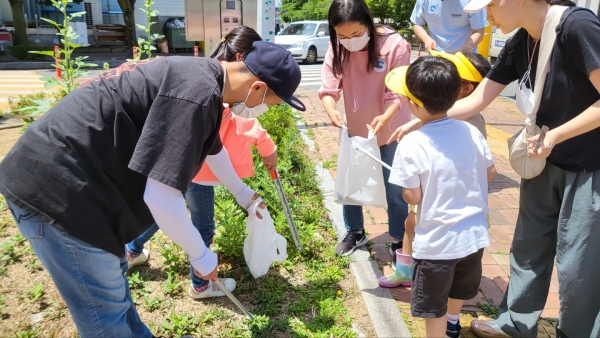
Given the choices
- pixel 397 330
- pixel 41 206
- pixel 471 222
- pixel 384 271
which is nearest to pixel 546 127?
pixel 471 222

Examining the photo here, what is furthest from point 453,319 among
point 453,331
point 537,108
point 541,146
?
point 537,108

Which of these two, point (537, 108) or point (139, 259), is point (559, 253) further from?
point (139, 259)

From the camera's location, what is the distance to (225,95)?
1721 mm

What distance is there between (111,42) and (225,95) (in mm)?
23058

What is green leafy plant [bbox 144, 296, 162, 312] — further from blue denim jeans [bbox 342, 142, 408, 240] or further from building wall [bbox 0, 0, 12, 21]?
building wall [bbox 0, 0, 12, 21]

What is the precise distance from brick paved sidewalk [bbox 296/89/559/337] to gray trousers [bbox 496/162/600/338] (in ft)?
1.08

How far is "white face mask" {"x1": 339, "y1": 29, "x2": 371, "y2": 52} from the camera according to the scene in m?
2.75

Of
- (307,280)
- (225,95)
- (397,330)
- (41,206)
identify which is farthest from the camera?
(307,280)

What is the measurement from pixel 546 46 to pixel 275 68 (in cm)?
111

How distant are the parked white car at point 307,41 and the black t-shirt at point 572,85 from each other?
49.2 feet

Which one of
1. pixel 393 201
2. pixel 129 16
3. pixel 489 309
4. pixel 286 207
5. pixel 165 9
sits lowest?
pixel 165 9

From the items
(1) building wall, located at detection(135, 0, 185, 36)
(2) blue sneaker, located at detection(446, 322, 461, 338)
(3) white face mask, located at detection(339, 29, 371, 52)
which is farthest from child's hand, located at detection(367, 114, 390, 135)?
(1) building wall, located at detection(135, 0, 185, 36)

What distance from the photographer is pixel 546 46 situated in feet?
6.20

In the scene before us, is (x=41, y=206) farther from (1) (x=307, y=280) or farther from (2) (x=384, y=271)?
(2) (x=384, y=271)
